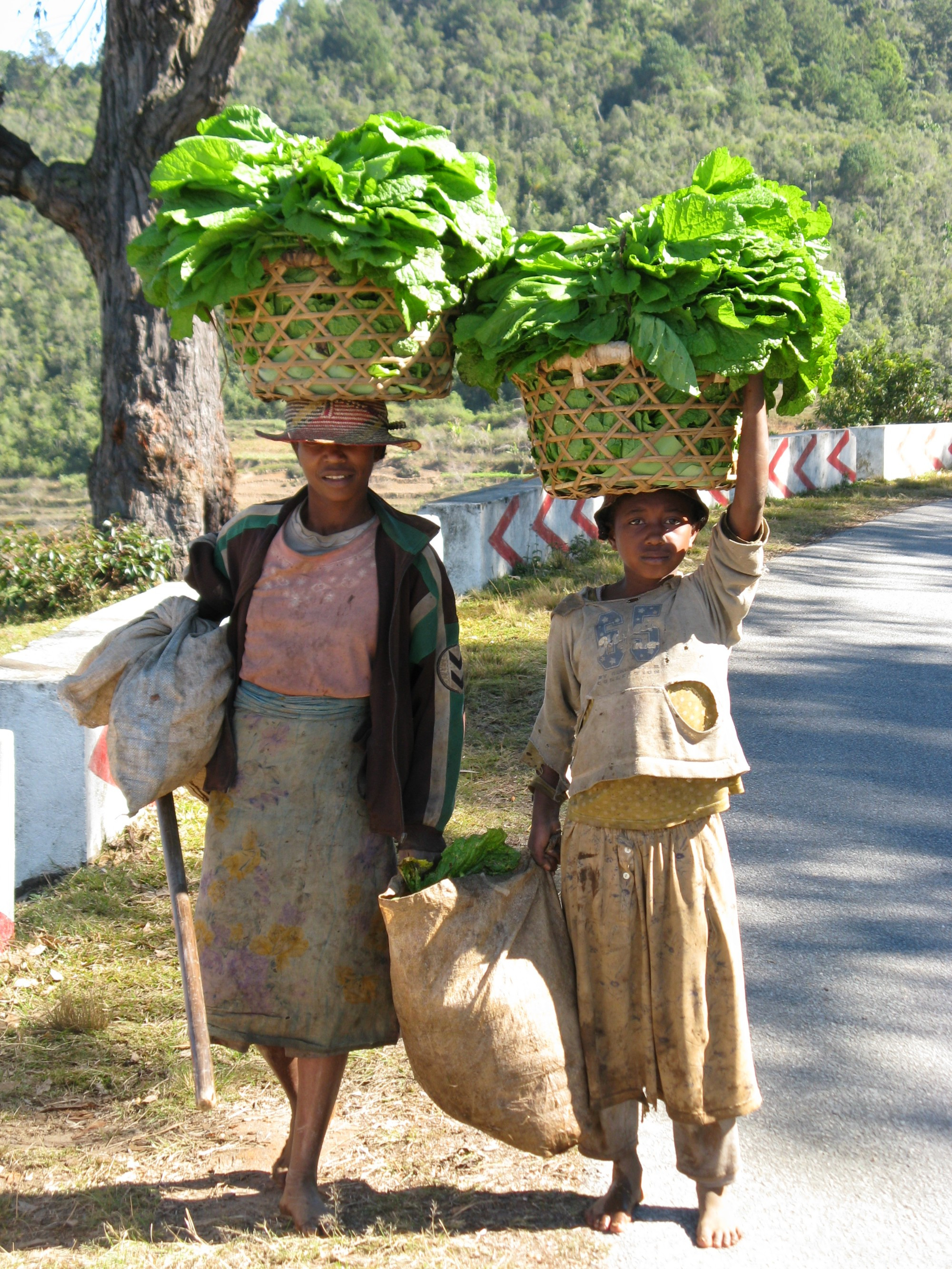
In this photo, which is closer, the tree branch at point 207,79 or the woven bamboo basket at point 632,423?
the woven bamboo basket at point 632,423

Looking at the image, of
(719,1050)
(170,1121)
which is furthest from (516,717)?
(719,1050)

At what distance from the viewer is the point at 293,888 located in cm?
274

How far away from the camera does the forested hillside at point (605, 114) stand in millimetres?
40156

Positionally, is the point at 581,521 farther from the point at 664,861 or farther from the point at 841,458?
the point at 664,861

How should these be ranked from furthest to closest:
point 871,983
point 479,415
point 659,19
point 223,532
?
point 659,19
point 479,415
point 871,983
point 223,532

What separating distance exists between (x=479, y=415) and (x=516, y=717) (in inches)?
1722

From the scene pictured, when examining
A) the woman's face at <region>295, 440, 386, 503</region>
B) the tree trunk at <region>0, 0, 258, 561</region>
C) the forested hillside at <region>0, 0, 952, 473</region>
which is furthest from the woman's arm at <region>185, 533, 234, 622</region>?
the forested hillside at <region>0, 0, 952, 473</region>

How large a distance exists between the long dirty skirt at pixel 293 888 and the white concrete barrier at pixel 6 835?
57.7 inches

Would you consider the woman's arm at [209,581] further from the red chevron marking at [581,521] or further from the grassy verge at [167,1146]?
the red chevron marking at [581,521]

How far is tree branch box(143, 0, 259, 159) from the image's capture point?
814cm

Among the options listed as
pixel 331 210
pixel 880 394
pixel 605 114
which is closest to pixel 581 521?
pixel 331 210


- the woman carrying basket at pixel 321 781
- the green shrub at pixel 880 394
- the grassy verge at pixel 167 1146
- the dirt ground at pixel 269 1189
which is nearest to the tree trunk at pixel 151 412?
the grassy verge at pixel 167 1146

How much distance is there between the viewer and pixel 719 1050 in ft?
8.50

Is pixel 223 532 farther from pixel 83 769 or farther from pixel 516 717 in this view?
pixel 516 717
